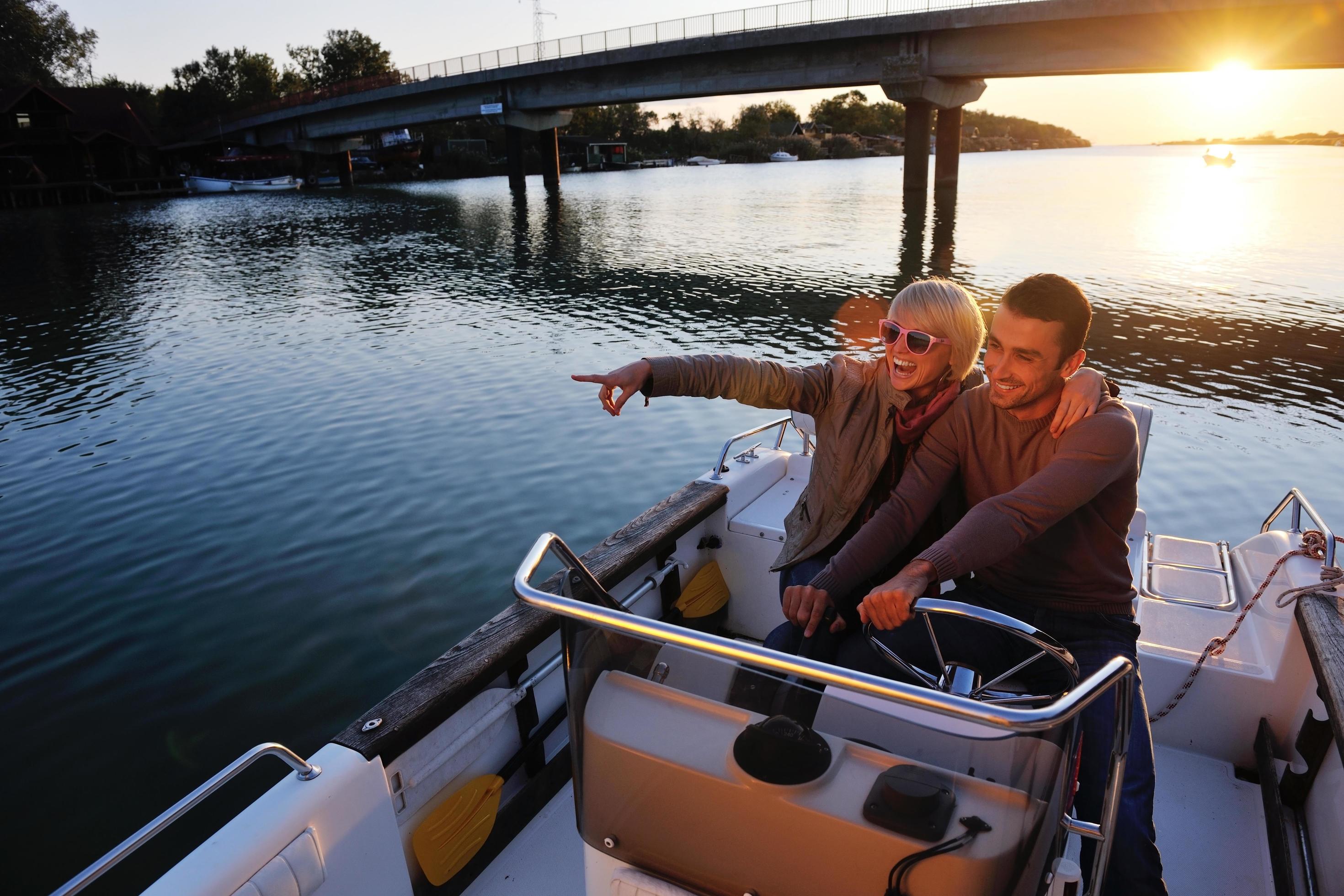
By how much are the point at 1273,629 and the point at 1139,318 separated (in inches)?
562

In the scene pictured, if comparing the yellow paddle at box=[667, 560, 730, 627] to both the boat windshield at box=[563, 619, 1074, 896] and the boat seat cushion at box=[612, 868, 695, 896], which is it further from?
the boat windshield at box=[563, 619, 1074, 896]

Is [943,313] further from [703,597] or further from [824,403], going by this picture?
[703,597]

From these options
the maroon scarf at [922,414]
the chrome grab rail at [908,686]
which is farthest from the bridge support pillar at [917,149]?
the chrome grab rail at [908,686]

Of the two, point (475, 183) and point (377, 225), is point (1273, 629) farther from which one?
point (475, 183)

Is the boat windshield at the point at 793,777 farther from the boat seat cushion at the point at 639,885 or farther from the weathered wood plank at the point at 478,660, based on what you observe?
the weathered wood plank at the point at 478,660

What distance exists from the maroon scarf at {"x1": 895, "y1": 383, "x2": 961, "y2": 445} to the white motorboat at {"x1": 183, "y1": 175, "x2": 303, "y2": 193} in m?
67.7

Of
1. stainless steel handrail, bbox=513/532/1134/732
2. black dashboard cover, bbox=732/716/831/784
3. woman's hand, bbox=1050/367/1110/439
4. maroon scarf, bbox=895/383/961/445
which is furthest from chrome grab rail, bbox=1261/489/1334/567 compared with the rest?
black dashboard cover, bbox=732/716/831/784

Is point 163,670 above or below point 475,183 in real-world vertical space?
below

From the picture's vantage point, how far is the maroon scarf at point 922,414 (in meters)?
2.93

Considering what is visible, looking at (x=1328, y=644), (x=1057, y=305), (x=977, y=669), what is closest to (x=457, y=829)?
(x=977, y=669)

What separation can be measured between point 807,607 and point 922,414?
0.83 metres

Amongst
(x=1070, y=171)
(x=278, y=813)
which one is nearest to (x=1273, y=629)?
(x=278, y=813)

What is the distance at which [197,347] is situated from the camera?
49.1 ft

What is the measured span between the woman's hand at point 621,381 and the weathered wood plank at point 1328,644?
7.60 feet
